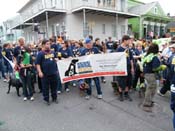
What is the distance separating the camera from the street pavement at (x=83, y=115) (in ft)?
13.0

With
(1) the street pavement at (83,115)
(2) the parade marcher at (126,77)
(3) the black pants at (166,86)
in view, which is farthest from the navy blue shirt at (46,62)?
(3) the black pants at (166,86)

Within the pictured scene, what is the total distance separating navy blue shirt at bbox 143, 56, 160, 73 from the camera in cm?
429

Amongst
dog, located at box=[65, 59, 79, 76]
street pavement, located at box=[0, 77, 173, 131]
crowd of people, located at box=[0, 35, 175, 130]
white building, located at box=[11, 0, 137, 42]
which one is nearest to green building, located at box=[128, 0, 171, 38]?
white building, located at box=[11, 0, 137, 42]

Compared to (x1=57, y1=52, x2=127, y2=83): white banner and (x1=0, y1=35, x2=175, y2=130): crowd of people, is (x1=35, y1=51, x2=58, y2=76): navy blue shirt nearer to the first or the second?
(x1=0, y1=35, x2=175, y2=130): crowd of people

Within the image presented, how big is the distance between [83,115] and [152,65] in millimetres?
2081

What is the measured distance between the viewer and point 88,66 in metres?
5.65

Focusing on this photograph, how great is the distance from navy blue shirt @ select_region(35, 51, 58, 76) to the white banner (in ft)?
1.78

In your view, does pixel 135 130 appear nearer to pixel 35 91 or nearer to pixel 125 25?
pixel 35 91

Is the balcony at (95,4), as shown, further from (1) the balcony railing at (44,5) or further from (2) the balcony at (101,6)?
(1) the balcony railing at (44,5)

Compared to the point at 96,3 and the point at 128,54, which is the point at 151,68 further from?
the point at 96,3

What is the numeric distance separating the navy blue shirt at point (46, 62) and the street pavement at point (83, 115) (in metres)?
1.00

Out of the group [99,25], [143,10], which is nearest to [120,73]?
[99,25]

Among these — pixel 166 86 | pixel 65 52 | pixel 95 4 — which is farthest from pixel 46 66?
pixel 95 4

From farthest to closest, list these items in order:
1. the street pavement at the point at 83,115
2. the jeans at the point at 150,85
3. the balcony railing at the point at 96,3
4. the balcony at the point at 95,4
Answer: the balcony railing at the point at 96,3 < the balcony at the point at 95,4 < the jeans at the point at 150,85 < the street pavement at the point at 83,115
